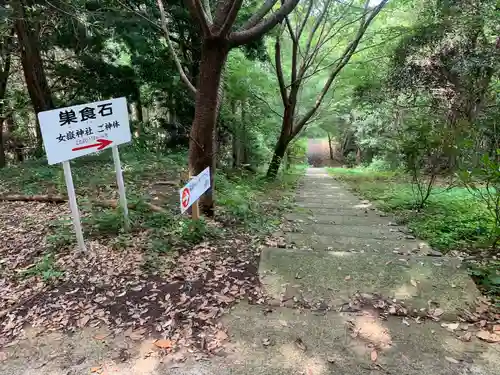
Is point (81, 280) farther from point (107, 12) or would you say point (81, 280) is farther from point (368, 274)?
point (107, 12)

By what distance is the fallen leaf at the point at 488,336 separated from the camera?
2285mm

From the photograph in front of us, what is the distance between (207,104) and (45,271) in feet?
7.61

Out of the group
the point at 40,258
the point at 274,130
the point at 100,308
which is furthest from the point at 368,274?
the point at 274,130

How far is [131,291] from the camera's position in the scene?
2.76 m

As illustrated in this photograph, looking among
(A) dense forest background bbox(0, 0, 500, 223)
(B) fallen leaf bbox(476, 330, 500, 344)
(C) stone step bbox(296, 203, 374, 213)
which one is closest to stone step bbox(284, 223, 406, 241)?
(C) stone step bbox(296, 203, 374, 213)

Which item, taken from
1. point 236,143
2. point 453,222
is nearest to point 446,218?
point 453,222

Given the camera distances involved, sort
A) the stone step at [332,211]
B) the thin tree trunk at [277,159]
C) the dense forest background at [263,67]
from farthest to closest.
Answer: the thin tree trunk at [277,159] < the dense forest background at [263,67] < the stone step at [332,211]

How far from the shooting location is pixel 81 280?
9.43 ft

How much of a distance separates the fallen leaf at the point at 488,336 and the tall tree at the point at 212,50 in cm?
297

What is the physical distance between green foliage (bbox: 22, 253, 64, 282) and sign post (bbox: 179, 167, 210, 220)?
126 centimetres

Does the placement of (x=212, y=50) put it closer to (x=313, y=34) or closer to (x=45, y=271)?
(x=45, y=271)

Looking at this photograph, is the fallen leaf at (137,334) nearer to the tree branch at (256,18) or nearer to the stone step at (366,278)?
the stone step at (366,278)

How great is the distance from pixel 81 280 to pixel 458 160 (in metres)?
6.05

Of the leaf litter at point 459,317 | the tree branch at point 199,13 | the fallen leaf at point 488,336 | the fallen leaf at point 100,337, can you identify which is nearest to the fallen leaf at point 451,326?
the leaf litter at point 459,317
